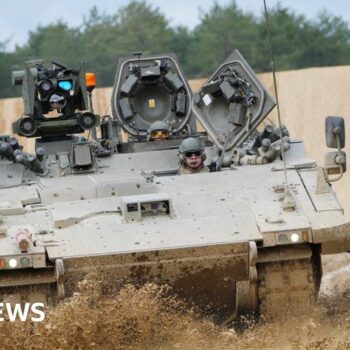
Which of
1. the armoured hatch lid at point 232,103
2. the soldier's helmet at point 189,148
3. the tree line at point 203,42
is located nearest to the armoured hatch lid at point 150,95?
the armoured hatch lid at point 232,103

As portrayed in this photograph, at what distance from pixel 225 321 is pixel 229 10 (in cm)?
3764

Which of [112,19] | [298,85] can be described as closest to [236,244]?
[298,85]

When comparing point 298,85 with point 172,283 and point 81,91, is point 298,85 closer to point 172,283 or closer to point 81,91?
point 81,91

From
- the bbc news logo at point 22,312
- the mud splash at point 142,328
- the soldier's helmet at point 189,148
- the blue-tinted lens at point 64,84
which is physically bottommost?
the mud splash at point 142,328

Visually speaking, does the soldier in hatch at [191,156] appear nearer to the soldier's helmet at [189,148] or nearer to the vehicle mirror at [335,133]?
the soldier's helmet at [189,148]

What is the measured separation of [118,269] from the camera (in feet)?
47.8

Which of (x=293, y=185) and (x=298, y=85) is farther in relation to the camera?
(x=298, y=85)

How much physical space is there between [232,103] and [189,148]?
48.2 inches

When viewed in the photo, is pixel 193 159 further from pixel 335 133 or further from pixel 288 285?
pixel 288 285

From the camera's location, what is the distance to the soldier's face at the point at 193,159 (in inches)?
674

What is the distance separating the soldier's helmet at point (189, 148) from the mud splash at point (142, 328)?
8.29ft

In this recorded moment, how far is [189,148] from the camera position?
1709 centimetres

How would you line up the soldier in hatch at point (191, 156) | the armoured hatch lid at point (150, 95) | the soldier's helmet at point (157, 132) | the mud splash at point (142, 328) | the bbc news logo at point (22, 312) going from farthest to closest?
the armoured hatch lid at point (150, 95), the soldier's helmet at point (157, 132), the soldier in hatch at point (191, 156), the bbc news logo at point (22, 312), the mud splash at point (142, 328)

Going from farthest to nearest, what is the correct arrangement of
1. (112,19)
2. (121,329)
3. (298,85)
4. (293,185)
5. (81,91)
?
(112,19) < (298,85) < (81,91) < (293,185) < (121,329)
